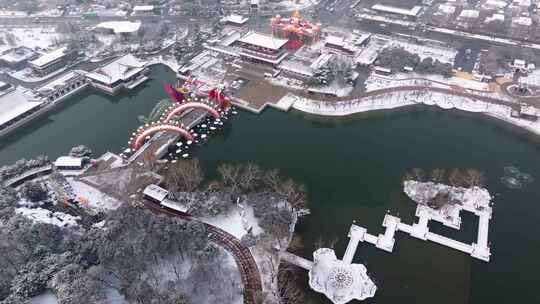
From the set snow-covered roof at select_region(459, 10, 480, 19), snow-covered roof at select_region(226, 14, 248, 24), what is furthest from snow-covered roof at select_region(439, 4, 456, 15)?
snow-covered roof at select_region(226, 14, 248, 24)

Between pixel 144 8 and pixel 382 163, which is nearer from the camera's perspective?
pixel 382 163

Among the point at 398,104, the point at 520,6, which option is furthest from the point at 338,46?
the point at 520,6

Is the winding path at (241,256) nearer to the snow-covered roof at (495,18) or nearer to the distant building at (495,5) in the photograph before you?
the snow-covered roof at (495,18)

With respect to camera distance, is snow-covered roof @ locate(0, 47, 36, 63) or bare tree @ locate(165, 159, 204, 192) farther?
snow-covered roof @ locate(0, 47, 36, 63)

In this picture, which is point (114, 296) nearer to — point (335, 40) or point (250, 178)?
point (250, 178)

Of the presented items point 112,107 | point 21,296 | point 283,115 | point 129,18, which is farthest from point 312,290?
point 129,18

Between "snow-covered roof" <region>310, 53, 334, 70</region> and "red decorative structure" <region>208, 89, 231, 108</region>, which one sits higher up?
"snow-covered roof" <region>310, 53, 334, 70</region>

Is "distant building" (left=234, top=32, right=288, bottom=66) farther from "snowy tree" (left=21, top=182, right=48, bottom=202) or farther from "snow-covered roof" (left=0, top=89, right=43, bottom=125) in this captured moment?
"snowy tree" (left=21, top=182, right=48, bottom=202)
